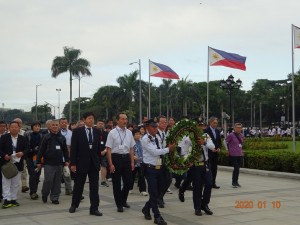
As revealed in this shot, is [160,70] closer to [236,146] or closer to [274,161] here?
[274,161]

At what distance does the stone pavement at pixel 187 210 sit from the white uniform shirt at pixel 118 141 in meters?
1.16

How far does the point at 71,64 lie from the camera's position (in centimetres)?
5766

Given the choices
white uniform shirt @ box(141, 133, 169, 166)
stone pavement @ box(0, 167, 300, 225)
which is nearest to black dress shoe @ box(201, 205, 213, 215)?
stone pavement @ box(0, 167, 300, 225)

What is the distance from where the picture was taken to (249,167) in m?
16.0

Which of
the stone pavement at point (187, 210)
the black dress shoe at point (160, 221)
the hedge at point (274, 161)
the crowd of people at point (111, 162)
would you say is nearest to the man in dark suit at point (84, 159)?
the crowd of people at point (111, 162)

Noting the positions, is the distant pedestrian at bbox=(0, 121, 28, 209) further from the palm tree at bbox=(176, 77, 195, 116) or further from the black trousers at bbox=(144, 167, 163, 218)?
the palm tree at bbox=(176, 77, 195, 116)

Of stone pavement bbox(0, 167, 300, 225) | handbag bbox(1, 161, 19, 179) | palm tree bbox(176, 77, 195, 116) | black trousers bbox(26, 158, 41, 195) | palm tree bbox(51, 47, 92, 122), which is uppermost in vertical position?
palm tree bbox(51, 47, 92, 122)

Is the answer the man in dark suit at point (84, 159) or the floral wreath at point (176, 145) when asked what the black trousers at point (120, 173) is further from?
the floral wreath at point (176, 145)

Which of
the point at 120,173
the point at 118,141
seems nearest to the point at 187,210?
the point at 120,173

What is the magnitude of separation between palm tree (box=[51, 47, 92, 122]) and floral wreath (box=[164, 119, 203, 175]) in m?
51.2

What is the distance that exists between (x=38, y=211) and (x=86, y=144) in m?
1.62

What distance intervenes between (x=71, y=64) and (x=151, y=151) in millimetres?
51688

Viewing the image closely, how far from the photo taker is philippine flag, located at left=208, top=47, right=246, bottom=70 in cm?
2381

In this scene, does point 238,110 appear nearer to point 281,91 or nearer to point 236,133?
point 281,91
